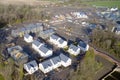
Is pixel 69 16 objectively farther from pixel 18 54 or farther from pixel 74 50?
pixel 18 54

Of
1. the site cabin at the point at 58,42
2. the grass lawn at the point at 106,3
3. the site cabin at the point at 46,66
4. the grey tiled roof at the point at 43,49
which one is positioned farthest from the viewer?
the grass lawn at the point at 106,3

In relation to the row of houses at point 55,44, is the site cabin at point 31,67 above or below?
below

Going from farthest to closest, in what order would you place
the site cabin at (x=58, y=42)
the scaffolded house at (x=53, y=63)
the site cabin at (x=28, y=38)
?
the site cabin at (x=28, y=38) < the site cabin at (x=58, y=42) < the scaffolded house at (x=53, y=63)

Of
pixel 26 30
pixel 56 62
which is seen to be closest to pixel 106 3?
pixel 26 30

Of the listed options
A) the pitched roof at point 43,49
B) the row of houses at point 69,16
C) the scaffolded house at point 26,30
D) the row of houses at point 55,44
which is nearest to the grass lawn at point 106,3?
the row of houses at point 69,16

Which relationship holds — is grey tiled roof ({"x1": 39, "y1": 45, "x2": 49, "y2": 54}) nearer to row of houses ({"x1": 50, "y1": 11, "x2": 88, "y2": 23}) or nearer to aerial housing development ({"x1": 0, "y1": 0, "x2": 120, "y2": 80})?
aerial housing development ({"x1": 0, "y1": 0, "x2": 120, "y2": 80})

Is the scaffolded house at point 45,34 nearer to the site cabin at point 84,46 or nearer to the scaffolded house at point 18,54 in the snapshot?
the scaffolded house at point 18,54

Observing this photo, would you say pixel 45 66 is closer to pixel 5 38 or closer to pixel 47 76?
pixel 47 76

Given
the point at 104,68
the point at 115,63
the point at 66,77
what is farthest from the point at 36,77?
the point at 115,63
